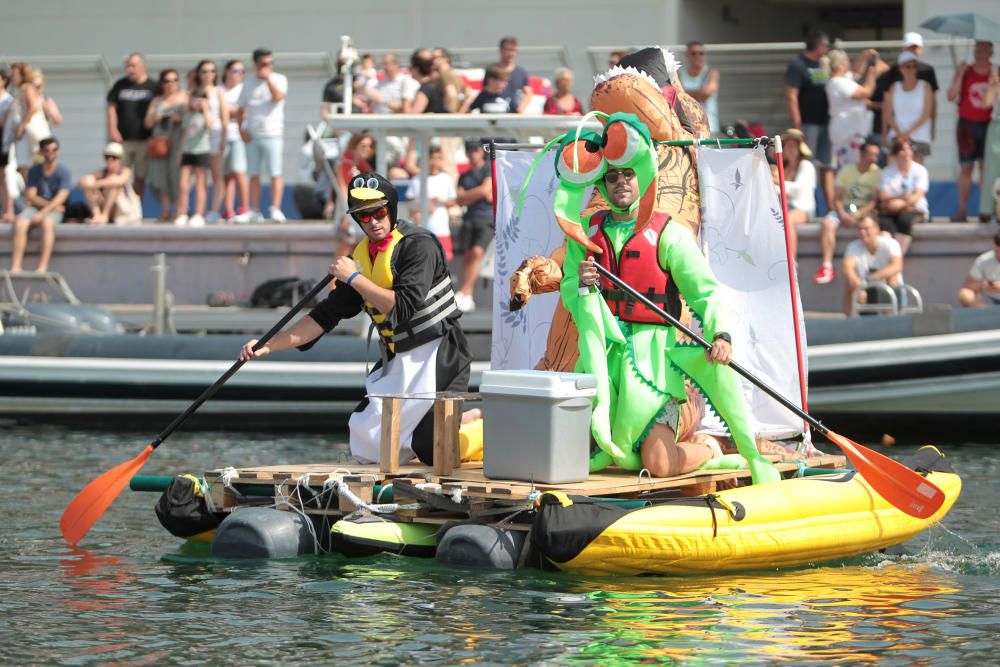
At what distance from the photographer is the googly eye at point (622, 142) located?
8711mm

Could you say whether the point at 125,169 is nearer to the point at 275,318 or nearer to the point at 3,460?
the point at 275,318

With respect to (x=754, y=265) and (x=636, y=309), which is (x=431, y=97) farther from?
(x=636, y=309)

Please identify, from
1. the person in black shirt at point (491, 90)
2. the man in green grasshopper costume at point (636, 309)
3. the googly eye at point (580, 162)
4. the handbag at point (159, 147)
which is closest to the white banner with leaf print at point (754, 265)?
the man in green grasshopper costume at point (636, 309)

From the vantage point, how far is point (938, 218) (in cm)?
1723

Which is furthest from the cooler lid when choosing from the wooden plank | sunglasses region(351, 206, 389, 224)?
sunglasses region(351, 206, 389, 224)

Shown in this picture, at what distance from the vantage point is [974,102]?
53.1ft

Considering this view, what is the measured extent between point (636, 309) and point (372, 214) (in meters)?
1.40

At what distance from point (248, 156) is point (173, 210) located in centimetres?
146

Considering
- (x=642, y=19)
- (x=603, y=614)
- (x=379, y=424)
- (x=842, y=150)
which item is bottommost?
(x=603, y=614)

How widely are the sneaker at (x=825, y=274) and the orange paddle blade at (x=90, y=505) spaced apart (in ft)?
27.2

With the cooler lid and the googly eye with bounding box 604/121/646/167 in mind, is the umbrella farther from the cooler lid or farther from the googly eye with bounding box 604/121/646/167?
the cooler lid

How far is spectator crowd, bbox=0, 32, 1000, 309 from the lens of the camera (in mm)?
15867

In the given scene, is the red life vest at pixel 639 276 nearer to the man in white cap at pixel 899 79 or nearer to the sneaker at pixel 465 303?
the sneaker at pixel 465 303

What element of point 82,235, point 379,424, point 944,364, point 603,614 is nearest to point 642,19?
point 82,235
